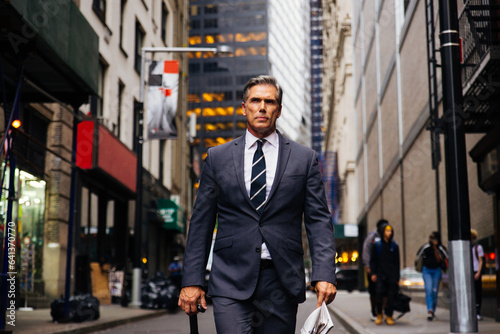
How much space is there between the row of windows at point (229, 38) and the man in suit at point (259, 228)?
141299 mm

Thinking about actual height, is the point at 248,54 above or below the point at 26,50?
above

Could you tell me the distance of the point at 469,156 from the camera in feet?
50.6

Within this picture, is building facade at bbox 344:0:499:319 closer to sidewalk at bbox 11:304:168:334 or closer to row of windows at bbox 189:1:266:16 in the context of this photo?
sidewalk at bbox 11:304:168:334

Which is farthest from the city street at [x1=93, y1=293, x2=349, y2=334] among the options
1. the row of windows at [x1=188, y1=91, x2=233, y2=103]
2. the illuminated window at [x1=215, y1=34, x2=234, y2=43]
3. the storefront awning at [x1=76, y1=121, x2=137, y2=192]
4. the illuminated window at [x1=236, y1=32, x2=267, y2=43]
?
the illuminated window at [x1=236, y1=32, x2=267, y2=43]

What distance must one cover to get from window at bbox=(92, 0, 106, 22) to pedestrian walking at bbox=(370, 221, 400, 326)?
1253cm

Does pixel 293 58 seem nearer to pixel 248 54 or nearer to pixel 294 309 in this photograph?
pixel 248 54

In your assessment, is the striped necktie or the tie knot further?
the tie knot

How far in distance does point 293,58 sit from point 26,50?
17826cm

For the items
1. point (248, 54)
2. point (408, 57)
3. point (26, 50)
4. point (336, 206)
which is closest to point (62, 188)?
point (26, 50)

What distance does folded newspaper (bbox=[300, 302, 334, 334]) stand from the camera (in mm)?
3504

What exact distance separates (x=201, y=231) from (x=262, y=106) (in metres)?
0.78

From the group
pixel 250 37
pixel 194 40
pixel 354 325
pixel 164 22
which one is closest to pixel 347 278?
pixel 164 22

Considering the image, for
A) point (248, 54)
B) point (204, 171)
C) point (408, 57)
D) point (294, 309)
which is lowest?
point (294, 309)

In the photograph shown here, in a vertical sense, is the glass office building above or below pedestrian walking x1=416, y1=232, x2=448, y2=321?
above
